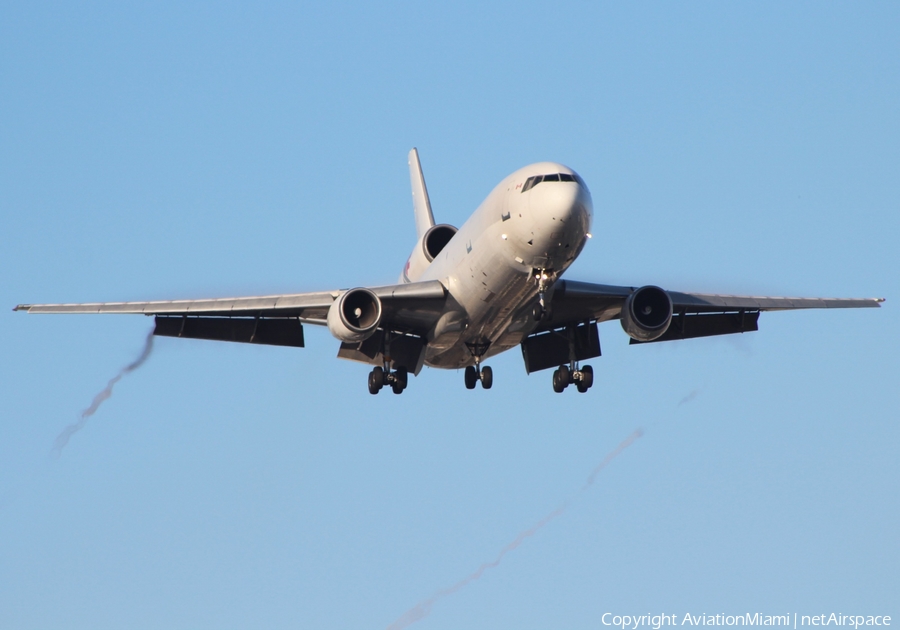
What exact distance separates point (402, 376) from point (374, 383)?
86 cm

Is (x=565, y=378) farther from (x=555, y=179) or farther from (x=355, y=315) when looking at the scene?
(x=555, y=179)

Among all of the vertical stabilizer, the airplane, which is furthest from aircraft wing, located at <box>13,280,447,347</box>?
the vertical stabilizer

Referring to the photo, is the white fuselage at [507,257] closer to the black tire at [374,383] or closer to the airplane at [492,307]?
the airplane at [492,307]

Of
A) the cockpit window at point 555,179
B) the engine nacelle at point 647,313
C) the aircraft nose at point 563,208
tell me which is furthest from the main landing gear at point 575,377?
the cockpit window at point 555,179

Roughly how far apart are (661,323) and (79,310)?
16.9 m

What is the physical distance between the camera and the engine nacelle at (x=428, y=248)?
4528 cm

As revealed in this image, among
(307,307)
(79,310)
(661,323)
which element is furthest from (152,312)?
(661,323)

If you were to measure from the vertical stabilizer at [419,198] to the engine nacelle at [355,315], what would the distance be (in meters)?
15.2

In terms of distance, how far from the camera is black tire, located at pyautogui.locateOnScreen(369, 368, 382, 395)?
138 ft

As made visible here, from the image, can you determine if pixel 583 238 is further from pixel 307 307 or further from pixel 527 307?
pixel 307 307

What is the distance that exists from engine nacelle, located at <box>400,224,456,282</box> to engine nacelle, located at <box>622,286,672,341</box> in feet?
23.6

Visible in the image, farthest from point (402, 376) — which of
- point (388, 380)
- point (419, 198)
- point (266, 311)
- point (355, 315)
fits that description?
point (419, 198)

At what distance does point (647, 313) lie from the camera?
4100 centimetres

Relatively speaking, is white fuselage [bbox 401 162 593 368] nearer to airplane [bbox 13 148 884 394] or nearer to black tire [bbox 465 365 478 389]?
airplane [bbox 13 148 884 394]
